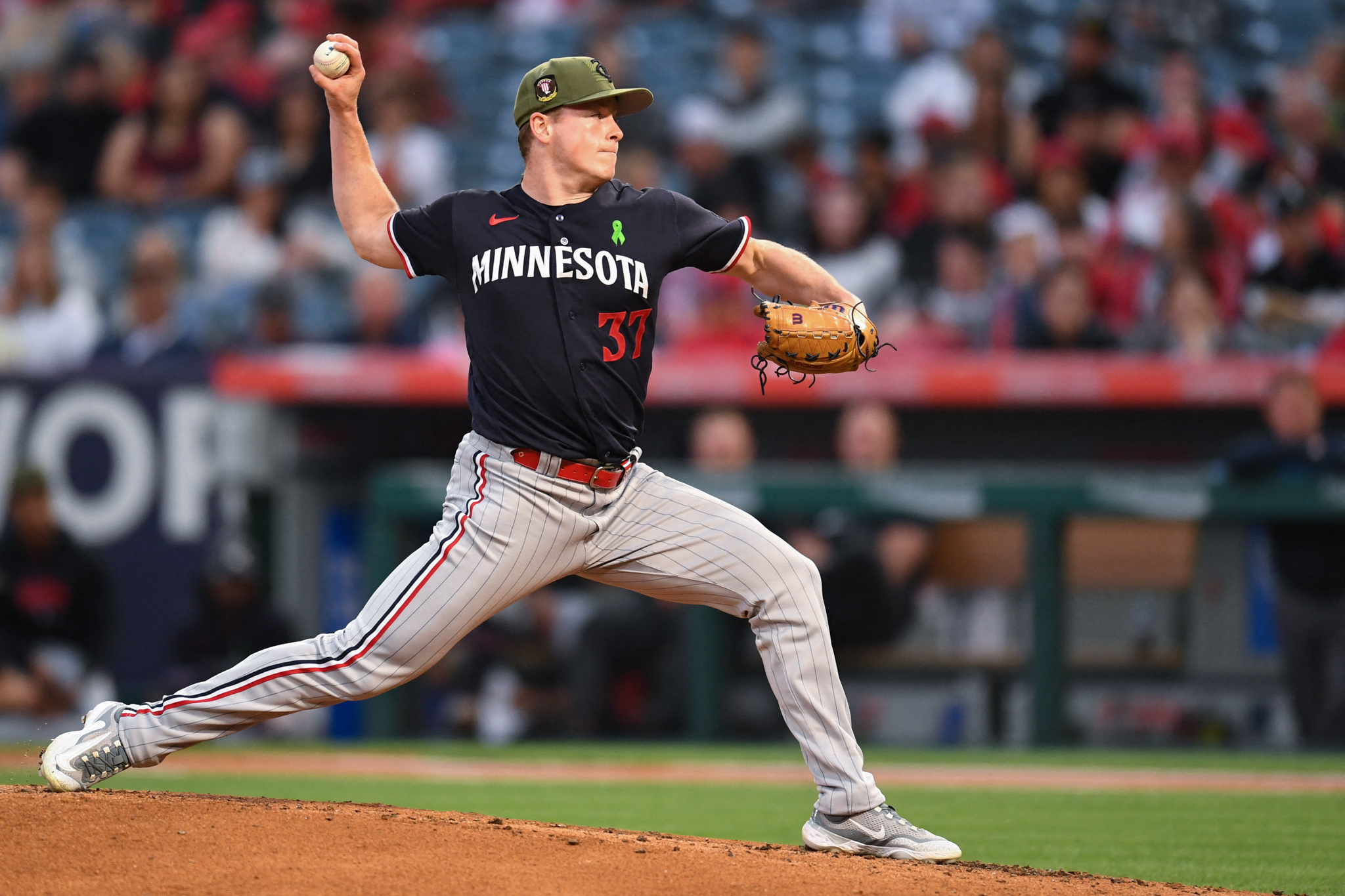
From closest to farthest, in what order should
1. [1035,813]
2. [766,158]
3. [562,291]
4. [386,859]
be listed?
1. [386,859]
2. [562,291]
3. [1035,813]
4. [766,158]

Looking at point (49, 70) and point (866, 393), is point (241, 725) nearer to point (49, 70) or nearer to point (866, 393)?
point (866, 393)

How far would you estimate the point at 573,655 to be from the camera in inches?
320

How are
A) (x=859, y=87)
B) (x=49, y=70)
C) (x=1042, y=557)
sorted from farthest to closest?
1. (x=49, y=70)
2. (x=859, y=87)
3. (x=1042, y=557)

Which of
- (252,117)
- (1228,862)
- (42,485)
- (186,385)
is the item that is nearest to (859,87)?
(252,117)

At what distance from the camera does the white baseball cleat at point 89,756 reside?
3.77 m

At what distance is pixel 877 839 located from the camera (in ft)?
12.5

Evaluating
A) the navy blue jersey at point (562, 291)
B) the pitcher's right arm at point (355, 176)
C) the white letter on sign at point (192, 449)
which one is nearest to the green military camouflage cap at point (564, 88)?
the navy blue jersey at point (562, 291)

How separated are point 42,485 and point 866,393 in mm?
4114

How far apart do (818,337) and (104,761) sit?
1.87m

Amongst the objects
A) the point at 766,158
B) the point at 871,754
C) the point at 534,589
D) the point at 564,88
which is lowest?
the point at 871,754

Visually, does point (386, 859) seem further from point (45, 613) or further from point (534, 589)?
point (45, 613)

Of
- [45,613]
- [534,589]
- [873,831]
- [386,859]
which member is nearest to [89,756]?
[386,859]

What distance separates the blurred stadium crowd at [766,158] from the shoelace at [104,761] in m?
5.44

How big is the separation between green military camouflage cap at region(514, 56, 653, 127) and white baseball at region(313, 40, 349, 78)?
0.41 m
